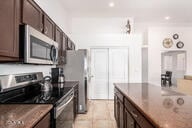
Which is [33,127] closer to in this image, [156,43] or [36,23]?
[36,23]

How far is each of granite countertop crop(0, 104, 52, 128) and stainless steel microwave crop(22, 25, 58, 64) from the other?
477 mm

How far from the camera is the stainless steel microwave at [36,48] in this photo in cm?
187

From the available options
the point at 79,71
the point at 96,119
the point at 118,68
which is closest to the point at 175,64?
the point at 118,68

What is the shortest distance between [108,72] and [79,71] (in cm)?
238

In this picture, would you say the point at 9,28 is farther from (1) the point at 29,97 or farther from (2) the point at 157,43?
(2) the point at 157,43

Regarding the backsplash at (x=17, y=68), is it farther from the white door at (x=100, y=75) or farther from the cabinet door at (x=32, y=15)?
the white door at (x=100, y=75)

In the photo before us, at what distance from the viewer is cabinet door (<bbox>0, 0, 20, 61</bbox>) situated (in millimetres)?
1476

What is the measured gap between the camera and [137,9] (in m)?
6.24

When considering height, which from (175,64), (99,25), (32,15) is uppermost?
(99,25)

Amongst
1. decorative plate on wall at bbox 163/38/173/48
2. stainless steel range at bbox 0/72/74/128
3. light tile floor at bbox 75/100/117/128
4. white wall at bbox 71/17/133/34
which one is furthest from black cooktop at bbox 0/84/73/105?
decorative plate on wall at bbox 163/38/173/48

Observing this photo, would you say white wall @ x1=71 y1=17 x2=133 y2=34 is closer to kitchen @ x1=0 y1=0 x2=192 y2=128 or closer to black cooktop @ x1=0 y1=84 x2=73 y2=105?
kitchen @ x1=0 y1=0 x2=192 y2=128

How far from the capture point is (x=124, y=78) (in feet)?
23.4

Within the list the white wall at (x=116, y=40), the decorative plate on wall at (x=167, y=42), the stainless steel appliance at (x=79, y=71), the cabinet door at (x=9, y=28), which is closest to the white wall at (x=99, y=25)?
the white wall at (x=116, y=40)

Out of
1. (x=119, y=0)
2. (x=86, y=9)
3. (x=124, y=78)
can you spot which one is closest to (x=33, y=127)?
(x=119, y=0)
